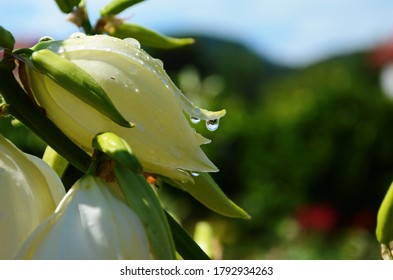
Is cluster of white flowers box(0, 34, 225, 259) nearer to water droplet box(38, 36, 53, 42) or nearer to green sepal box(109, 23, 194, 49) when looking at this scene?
water droplet box(38, 36, 53, 42)

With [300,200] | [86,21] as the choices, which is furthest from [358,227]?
[86,21]

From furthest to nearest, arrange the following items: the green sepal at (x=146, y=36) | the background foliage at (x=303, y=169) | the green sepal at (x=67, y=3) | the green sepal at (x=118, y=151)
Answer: the background foliage at (x=303, y=169), the green sepal at (x=146, y=36), the green sepal at (x=67, y=3), the green sepal at (x=118, y=151)

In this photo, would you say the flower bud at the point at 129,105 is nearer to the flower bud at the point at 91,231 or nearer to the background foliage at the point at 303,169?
the flower bud at the point at 91,231

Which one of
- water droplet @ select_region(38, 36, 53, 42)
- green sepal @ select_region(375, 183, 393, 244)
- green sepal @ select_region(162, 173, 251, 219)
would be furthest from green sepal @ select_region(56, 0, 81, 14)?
green sepal @ select_region(375, 183, 393, 244)

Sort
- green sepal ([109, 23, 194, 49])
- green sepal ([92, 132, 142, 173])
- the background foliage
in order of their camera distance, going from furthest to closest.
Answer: the background foliage
green sepal ([109, 23, 194, 49])
green sepal ([92, 132, 142, 173])

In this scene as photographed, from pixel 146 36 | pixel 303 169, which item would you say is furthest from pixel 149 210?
pixel 303 169

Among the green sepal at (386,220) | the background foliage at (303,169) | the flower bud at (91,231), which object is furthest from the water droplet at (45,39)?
A: the background foliage at (303,169)

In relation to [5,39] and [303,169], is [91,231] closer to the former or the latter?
[5,39]
